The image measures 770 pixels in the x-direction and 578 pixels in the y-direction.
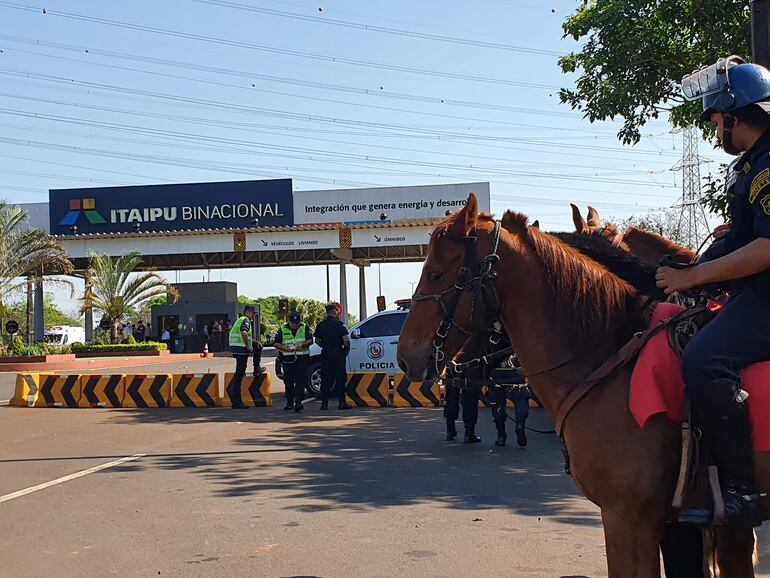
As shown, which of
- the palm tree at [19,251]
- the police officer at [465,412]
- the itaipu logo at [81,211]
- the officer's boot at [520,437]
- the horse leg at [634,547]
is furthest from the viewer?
the itaipu logo at [81,211]

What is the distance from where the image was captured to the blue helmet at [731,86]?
3.18m

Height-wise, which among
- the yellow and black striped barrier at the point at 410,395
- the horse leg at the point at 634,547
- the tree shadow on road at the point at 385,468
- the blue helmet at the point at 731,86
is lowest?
the tree shadow on road at the point at 385,468

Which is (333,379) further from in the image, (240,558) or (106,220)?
(106,220)

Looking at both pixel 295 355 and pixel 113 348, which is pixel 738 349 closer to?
pixel 295 355

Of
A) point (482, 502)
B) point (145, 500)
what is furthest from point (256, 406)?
point (482, 502)

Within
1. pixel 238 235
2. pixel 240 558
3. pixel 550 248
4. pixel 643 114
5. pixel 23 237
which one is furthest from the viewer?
pixel 238 235

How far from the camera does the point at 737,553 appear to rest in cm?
371

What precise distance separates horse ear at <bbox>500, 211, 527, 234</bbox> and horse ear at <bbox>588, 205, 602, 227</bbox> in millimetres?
2064

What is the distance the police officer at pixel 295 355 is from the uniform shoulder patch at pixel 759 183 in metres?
12.7

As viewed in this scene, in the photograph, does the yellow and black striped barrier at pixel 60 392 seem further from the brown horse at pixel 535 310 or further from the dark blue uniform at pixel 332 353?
the brown horse at pixel 535 310

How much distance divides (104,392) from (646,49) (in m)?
12.7

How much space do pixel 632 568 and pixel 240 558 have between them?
10.8 ft

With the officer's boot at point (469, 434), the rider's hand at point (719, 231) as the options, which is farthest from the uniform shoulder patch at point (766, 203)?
the officer's boot at point (469, 434)

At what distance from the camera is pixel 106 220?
4119 cm
